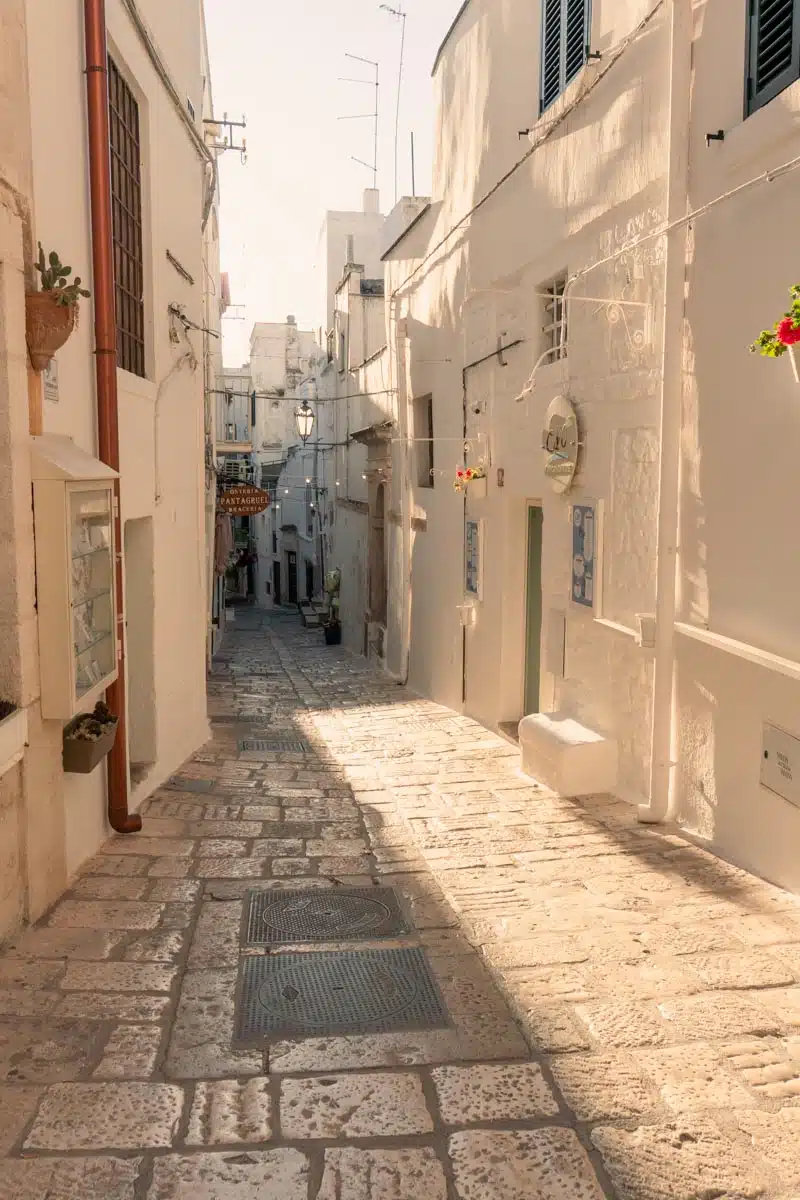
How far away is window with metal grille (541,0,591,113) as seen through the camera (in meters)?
7.55

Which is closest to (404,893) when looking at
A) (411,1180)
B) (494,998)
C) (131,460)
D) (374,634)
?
(494,998)

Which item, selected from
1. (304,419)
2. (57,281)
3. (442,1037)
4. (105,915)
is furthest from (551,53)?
(304,419)

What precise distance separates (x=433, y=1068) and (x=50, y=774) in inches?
96.0

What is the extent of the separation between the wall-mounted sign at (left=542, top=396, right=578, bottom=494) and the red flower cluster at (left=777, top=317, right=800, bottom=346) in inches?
137

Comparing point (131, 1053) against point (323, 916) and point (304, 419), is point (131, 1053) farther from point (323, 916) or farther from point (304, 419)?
point (304, 419)

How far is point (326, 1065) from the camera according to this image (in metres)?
3.46

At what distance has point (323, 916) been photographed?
4.95 meters

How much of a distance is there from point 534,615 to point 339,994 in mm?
6496

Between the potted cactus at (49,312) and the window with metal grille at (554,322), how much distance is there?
4646mm

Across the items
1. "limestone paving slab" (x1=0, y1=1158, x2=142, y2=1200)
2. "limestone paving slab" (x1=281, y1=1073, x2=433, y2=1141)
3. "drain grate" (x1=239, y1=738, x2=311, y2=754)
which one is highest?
"limestone paving slab" (x1=0, y1=1158, x2=142, y2=1200)

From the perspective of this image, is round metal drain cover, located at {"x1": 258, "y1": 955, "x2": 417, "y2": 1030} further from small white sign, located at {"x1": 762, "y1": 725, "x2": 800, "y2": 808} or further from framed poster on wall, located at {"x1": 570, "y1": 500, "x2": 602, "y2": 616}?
framed poster on wall, located at {"x1": 570, "y1": 500, "x2": 602, "y2": 616}

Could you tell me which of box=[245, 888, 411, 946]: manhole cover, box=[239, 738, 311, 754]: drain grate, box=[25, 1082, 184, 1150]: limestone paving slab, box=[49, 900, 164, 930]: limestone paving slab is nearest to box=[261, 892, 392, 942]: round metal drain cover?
box=[245, 888, 411, 946]: manhole cover

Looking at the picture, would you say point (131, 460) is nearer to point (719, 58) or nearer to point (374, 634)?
point (719, 58)

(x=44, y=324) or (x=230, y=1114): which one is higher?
(x=44, y=324)
